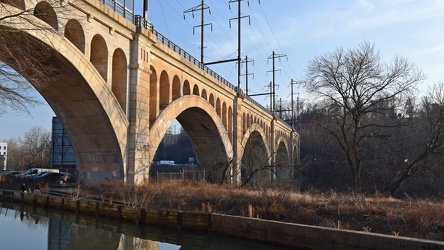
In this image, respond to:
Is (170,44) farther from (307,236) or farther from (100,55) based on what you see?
(307,236)

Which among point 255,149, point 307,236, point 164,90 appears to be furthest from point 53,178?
point 307,236

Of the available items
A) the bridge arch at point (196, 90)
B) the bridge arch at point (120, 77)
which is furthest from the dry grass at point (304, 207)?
the bridge arch at point (196, 90)

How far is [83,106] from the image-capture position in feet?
69.2

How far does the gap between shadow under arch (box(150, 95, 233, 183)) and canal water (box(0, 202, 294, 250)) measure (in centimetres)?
1093

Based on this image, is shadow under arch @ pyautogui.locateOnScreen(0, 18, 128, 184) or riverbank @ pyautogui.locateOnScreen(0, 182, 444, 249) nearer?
riverbank @ pyautogui.locateOnScreen(0, 182, 444, 249)

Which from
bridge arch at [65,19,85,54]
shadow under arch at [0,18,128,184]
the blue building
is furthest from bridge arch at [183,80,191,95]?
the blue building

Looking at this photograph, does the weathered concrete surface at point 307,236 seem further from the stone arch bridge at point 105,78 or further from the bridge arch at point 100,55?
the bridge arch at point 100,55

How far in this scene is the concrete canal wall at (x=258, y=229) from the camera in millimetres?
10922

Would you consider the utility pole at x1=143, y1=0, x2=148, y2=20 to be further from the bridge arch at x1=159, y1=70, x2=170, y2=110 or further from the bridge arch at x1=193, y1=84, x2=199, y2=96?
the bridge arch at x1=193, y1=84, x2=199, y2=96

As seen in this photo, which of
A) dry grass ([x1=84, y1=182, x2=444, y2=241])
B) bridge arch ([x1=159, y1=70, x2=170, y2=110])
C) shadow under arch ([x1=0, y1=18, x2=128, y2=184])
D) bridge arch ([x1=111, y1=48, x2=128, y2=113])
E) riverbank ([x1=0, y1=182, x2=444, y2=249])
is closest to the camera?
riverbank ([x1=0, y1=182, x2=444, y2=249])

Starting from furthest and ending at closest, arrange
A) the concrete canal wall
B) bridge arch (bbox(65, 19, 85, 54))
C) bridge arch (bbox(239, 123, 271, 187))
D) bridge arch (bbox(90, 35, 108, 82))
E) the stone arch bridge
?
bridge arch (bbox(239, 123, 271, 187)) < bridge arch (bbox(90, 35, 108, 82)) < bridge arch (bbox(65, 19, 85, 54)) < the stone arch bridge < the concrete canal wall

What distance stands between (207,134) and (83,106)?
2058cm

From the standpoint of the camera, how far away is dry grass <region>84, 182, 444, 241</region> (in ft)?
43.0

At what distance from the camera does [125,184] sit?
69.9ft
